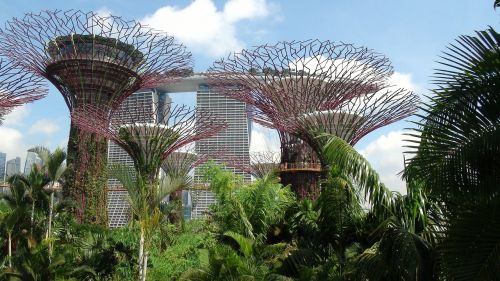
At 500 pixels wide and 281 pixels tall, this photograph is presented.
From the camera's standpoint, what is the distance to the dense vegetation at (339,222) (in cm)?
358

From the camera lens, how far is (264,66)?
23594 mm

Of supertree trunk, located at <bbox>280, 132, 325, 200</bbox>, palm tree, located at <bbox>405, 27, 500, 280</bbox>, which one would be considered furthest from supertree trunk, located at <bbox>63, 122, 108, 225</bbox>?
palm tree, located at <bbox>405, 27, 500, 280</bbox>

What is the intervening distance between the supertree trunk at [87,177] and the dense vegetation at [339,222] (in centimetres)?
369

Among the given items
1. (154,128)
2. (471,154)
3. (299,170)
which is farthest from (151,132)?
(471,154)

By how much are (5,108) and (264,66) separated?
10100 millimetres

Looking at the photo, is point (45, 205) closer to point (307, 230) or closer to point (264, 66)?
point (307, 230)

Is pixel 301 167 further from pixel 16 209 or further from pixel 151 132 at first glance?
pixel 16 209

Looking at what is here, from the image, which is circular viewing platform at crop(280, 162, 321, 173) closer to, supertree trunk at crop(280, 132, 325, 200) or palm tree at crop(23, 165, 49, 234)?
supertree trunk at crop(280, 132, 325, 200)

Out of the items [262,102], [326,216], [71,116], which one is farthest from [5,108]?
[326,216]

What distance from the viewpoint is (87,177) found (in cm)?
2078

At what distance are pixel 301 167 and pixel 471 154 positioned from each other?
78.4 ft

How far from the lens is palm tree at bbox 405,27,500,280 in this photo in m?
3.53

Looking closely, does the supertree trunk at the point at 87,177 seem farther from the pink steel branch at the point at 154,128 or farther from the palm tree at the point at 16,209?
the palm tree at the point at 16,209

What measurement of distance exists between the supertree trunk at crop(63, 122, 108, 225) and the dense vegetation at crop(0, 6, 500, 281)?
369 cm
